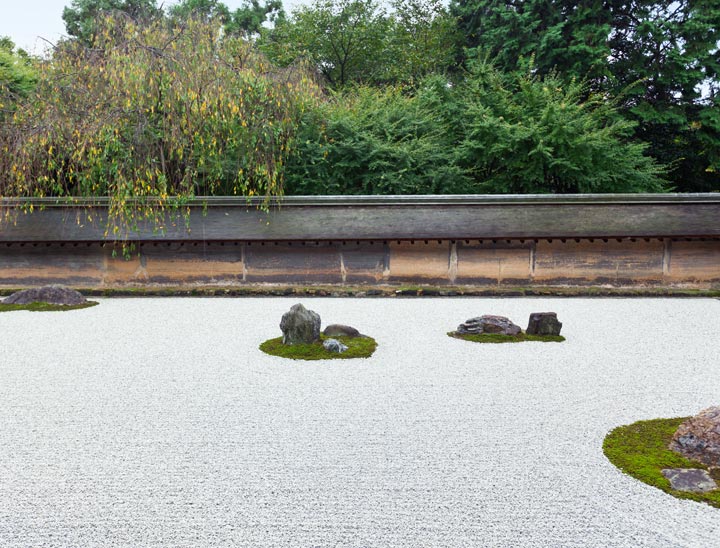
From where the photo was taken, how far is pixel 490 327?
542 centimetres

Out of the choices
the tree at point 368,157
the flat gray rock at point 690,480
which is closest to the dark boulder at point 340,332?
the flat gray rock at point 690,480

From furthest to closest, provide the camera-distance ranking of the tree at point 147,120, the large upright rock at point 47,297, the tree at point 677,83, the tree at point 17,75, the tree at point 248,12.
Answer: the tree at point 248,12
the tree at point 677,83
the tree at point 17,75
the tree at point 147,120
the large upright rock at point 47,297

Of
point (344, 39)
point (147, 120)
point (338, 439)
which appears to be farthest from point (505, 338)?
point (344, 39)

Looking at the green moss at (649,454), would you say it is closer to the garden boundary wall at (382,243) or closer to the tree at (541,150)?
the garden boundary wall at (382,243)

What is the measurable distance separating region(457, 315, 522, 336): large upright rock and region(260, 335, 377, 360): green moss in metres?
0.98

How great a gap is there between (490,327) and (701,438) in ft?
9.25

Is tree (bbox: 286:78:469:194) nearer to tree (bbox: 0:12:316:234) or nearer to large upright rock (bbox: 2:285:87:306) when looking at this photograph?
tree (bbox: 0:12:316:234)

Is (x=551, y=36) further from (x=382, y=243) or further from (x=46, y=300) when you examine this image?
(x=46, y=300)

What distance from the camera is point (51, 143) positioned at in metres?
7.59

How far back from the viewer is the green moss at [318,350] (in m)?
4.65

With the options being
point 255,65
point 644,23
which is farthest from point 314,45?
point 255,65

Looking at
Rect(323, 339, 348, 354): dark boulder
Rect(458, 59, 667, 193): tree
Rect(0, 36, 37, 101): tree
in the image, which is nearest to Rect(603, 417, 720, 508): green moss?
Rect(323, 339, 348, 354): dark boulder

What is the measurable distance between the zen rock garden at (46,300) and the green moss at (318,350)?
11.1ft

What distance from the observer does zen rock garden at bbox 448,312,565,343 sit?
5.36 m
